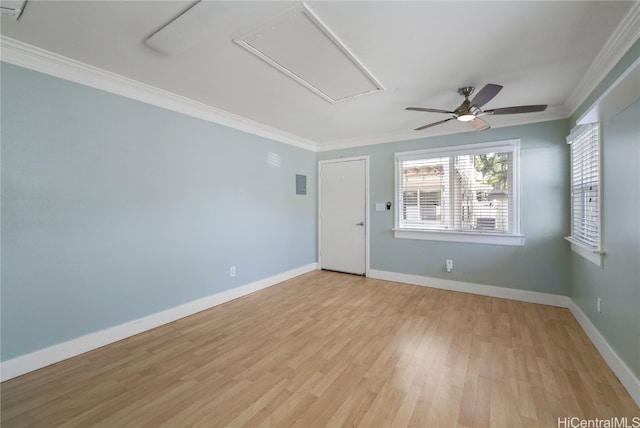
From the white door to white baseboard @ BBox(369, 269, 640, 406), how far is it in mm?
524

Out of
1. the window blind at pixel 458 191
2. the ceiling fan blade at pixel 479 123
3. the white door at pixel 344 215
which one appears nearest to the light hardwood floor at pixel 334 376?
the window blind at pixel 458 191

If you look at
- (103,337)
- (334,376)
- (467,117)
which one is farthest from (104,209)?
(467,117)

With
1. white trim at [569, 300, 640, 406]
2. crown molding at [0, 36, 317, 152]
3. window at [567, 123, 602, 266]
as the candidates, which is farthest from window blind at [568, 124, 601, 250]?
crown molding at [0, 36, 317, 152]

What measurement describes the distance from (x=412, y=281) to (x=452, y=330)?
5.02 ft

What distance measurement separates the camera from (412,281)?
4168mm

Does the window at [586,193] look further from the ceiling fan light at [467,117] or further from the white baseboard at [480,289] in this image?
the ceiling fan light at [467,117]

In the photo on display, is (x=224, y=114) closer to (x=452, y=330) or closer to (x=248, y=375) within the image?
(x=248, y=375)

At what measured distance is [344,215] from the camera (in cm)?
484

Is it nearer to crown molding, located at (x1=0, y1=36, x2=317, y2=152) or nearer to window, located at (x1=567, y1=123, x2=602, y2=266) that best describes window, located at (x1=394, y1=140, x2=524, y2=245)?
window, located at (x1=567, y1=123, x2=602, y2=266)

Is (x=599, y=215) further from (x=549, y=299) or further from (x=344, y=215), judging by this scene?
(x=344, y=215)

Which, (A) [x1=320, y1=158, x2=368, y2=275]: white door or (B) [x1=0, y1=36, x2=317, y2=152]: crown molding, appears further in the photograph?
(A) [x1=320, y1=158, x2=368, y2=275]: white door

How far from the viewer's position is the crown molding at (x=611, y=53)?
5.30ft

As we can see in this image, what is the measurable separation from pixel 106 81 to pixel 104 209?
116 centimetres
